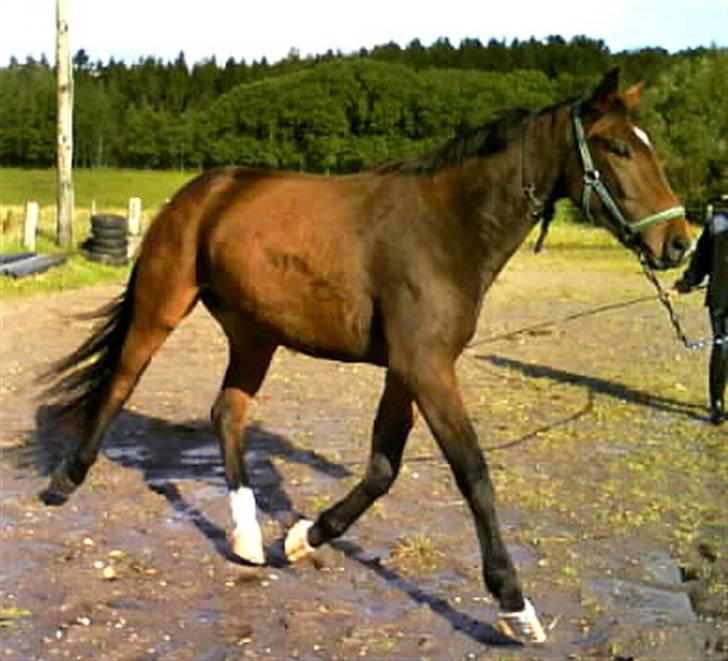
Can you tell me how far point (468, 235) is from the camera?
5543 mm

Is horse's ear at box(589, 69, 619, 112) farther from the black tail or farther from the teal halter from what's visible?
the black tail

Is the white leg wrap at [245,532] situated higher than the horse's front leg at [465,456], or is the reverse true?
the horse's front leg at [465,456]

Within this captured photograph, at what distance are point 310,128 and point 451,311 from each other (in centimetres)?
8660

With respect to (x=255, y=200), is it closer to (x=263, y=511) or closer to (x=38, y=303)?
(x=263, y=511)

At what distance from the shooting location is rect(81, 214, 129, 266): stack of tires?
997 inches

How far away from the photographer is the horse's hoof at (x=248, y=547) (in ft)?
20.4

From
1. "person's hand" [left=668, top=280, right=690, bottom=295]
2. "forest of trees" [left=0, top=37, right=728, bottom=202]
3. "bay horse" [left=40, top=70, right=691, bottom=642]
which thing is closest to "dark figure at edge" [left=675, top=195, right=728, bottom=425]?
"person's hand" [left=668, top=280, right=690, bottom=295]

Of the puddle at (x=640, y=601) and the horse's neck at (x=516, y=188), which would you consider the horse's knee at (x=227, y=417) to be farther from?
the puddle at (x=640, y=601)

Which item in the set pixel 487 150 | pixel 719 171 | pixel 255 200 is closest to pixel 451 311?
pixel 487 150

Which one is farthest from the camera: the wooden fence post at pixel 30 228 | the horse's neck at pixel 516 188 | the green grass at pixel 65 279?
the wooden fence post at pixel 30 228

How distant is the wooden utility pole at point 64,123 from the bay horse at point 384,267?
2074cm

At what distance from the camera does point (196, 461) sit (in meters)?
8.49

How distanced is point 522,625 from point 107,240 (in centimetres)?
2112

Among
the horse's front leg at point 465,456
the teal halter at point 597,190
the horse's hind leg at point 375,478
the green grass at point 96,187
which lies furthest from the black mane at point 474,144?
the green grass at point 96,187
